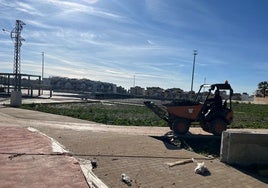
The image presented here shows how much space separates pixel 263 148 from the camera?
29.8 ft

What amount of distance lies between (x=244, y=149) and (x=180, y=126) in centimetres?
439

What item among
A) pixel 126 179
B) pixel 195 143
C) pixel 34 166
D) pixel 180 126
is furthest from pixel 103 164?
pixel 180 126

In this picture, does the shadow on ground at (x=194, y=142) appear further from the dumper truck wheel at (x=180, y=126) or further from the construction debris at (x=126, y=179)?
the construction debris at (x=126, y=179)

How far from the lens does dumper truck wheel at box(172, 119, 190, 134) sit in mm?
13219

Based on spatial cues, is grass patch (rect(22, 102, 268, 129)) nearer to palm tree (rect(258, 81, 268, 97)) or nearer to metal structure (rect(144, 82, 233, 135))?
metal structure (rect(144, 82, 233, 135))

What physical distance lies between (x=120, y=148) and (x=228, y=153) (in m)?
3.12

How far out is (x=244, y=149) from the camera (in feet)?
29.6

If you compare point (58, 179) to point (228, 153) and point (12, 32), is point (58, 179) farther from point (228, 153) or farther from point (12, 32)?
point (12, 32)

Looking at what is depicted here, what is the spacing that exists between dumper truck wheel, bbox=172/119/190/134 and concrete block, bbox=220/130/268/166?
13.6 feet

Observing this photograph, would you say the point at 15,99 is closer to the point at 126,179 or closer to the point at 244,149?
the point at 244,149

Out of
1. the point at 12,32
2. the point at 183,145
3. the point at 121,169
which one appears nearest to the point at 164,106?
the point at 183,145

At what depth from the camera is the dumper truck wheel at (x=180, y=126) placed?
13219 millimetres

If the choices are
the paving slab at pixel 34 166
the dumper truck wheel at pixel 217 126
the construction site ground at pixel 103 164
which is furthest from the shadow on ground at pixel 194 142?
the paving slab at pixel 34 166

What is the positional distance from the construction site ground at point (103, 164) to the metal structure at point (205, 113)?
2.07 meters
